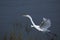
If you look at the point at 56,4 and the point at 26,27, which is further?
the point at 56,4

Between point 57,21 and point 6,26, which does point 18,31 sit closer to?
point 6,26

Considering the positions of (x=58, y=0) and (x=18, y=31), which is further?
(x=58, y=0)

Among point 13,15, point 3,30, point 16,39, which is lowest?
point 16,39

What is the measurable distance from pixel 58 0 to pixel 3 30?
1.19 metres

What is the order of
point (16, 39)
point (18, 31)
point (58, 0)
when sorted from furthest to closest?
point (58, 0) < point (18, 31) < point (16, 39)

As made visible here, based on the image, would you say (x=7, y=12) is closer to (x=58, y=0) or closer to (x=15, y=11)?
(x=15, y=11)

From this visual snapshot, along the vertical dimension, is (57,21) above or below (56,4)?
below

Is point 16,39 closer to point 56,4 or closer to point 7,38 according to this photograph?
point 7,38

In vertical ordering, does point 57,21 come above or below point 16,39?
above

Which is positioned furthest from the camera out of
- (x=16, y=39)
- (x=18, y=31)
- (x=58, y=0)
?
(x=58, y=0)

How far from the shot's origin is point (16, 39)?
344 centimetres

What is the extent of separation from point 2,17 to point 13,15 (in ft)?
0.69

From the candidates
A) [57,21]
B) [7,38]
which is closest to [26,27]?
[7,38]

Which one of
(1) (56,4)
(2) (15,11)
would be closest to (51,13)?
(1) (56,4)
